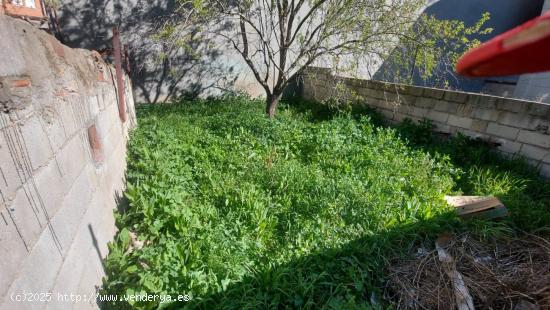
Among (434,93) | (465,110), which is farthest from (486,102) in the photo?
(434,93)

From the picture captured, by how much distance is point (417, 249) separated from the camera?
2719 mm

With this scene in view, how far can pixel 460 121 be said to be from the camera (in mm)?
4656

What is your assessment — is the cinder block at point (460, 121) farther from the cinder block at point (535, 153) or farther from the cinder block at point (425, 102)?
the cinder block at point (535, 153)

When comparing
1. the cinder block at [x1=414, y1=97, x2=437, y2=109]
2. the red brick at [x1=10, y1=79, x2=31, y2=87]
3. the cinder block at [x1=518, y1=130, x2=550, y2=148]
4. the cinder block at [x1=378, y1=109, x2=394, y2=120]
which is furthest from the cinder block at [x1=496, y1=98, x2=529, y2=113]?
the red brick at [x1=10, y1=79, x2=31, y2=87]

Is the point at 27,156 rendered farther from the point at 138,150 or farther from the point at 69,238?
the point at 138,150

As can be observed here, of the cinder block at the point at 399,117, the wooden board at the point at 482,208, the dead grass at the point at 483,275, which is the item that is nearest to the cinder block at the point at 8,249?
the dead grass at the point at 483,275

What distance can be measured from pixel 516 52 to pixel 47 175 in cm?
180

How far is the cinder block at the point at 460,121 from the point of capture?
179 inches

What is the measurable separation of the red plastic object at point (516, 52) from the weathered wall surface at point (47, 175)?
1479mm

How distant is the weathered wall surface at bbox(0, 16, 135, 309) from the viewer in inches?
42.6

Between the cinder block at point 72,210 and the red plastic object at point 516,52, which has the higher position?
the red plastic object at point 516,52

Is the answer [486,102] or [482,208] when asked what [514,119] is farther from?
[482,208]

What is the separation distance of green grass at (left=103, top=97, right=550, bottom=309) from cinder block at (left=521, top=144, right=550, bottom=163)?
17 centimetres

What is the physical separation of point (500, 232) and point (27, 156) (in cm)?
378
